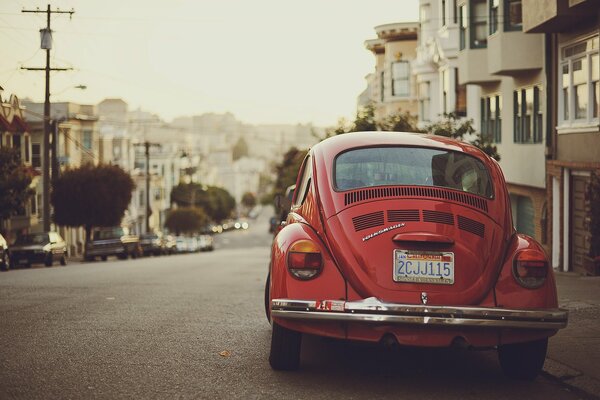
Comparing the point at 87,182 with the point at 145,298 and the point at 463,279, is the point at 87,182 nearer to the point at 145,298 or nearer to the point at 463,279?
the point at 145,298

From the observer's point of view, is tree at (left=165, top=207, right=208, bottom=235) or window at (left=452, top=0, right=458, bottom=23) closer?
window at (left=452, top=0, right=458, bottom=23)

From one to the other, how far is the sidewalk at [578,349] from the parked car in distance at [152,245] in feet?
142

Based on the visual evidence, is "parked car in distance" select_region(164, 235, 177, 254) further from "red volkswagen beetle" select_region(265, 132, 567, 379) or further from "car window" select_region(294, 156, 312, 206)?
"red volkswagen beetle" select_region(265, 132, 567, 379)

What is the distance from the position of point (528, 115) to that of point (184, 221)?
72521 millimetres

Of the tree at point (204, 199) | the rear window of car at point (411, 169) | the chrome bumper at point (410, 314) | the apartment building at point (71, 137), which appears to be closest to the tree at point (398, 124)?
the rear window of car at point (411, 169)

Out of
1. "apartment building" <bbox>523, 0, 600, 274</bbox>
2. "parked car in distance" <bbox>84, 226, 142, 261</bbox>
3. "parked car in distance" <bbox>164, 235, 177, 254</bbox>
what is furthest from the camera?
"parked car in distance" <bbox>164, 235, 177, 254</bbox>

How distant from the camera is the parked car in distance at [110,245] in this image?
42344 millimetres

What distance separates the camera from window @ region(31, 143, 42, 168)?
5919 cm

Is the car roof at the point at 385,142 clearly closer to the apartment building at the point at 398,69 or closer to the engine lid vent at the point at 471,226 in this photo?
the engine lid vent at the point at 471,226

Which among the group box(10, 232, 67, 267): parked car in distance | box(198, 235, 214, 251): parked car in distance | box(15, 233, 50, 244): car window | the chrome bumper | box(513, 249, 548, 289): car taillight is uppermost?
box(513, 249, 548, 289): car taillight

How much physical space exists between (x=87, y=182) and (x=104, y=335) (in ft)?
145

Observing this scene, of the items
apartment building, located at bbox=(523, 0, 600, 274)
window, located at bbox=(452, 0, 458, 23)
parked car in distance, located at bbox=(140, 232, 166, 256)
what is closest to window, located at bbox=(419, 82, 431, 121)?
window, located at bbox=(452, 0, 458, 23)

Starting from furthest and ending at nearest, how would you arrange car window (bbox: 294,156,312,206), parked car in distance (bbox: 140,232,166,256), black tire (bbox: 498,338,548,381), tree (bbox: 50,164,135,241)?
parked car in distance (bbox: 140,232,166,256) → tree (bbox: 50,164,135,241) → car window (bbox: 294,156,312,206) → black tire (bbox: 498,338,548,381)

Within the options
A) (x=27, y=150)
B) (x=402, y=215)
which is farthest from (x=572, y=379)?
(x=27, y=150)
